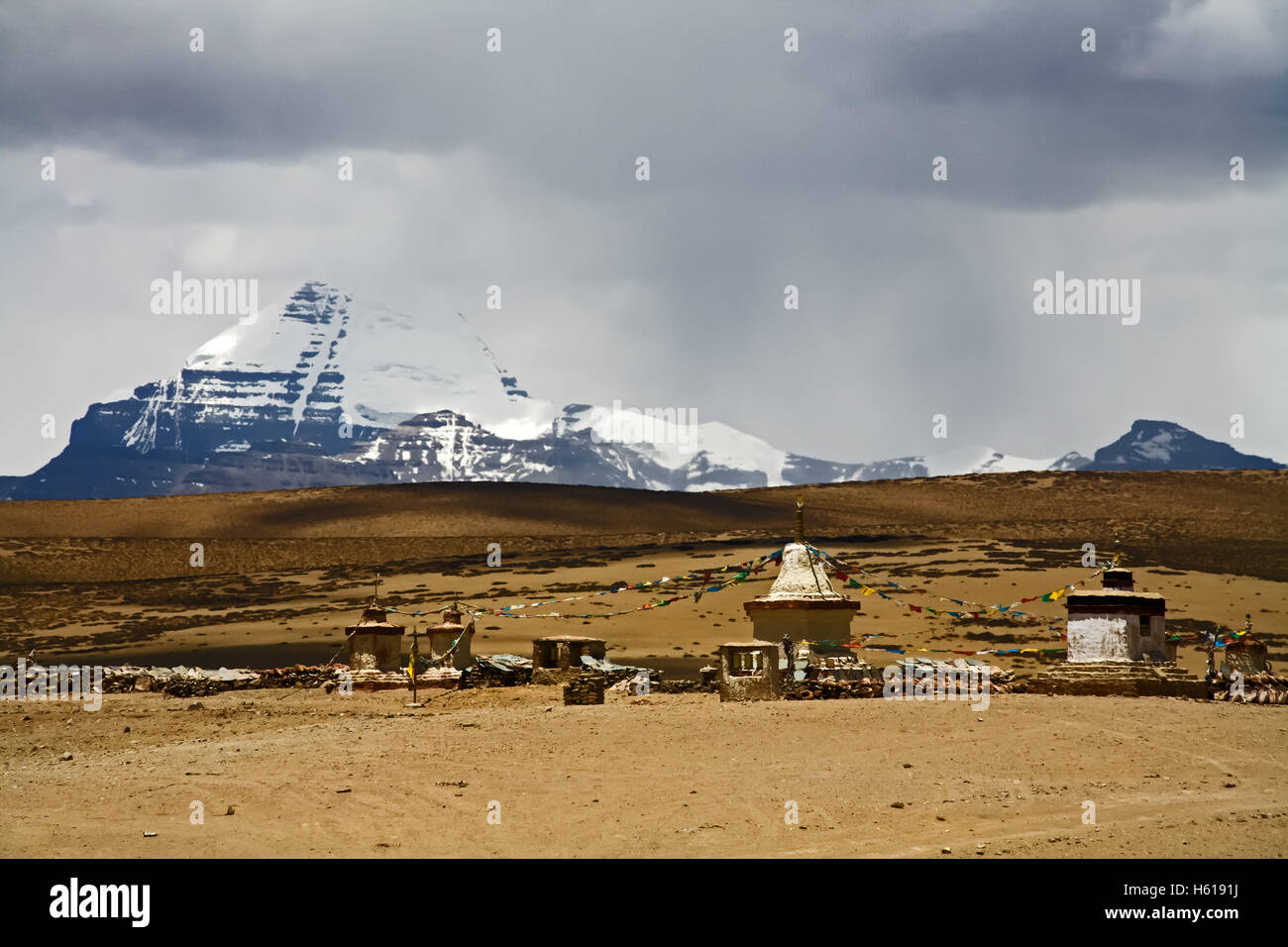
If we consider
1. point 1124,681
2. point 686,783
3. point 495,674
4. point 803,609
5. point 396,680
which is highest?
point 803,609

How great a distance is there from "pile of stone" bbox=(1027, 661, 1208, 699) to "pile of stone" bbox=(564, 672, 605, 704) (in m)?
6.87

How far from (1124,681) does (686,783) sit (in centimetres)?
898

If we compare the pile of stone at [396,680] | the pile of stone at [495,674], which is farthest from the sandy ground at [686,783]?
the pile of stone at [396,680]

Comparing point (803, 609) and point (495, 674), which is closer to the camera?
point (803, 609)

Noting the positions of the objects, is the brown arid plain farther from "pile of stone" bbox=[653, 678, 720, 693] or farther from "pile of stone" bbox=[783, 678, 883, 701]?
"pile of stone" bbox=[653, 678, 720, 693]

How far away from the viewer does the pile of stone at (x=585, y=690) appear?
26266mm

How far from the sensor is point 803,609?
26641mm

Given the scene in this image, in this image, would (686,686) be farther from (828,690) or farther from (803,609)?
(828,690)

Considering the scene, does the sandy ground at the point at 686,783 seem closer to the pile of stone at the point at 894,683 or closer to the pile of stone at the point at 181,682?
the pile of stone at the point at 894,683

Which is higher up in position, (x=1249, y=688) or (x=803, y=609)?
(x=803, y=609)

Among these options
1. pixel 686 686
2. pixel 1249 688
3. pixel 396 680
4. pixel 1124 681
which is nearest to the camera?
pixel 1124 681

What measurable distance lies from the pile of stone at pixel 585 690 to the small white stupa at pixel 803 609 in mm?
2744

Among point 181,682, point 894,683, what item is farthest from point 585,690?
point 181,682
